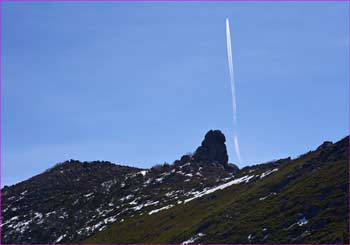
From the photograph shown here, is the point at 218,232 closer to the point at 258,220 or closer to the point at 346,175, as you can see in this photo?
the point at 258,220

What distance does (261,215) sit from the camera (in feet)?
489

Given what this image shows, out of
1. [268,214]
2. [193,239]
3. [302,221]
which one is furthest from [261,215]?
[193,239]

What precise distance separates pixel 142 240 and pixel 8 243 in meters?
61.6

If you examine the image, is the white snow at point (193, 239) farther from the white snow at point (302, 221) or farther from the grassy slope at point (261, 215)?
the white snow at point (302, 221)

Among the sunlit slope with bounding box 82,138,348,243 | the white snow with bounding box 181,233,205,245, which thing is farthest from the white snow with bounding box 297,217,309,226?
the white snow with bounding box 181,233,205,245

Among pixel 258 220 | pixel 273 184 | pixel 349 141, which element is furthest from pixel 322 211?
pixel 349 141

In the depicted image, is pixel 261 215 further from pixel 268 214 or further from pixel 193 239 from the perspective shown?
pixel 193 239

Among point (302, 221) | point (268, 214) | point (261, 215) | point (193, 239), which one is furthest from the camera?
point (261, 215)

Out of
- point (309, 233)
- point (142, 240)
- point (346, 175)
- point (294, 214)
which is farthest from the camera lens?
point (142, 240)

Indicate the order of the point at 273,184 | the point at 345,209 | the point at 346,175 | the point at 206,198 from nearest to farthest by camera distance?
the point at 345,209 → the point at 346,175 → the point at 273,184 → the point at 206,198

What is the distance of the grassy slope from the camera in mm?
128625

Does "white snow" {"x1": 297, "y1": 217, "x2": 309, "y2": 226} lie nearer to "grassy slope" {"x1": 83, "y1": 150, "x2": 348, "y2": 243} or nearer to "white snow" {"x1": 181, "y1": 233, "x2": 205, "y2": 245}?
"grassy slope" {"x1": 83, "y1": 150, "x2": 348, "y2": 243}

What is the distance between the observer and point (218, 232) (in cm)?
14562

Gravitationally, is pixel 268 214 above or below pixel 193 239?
above
